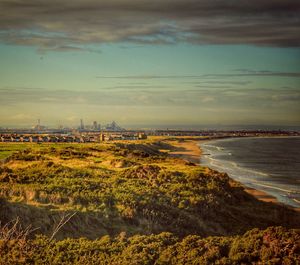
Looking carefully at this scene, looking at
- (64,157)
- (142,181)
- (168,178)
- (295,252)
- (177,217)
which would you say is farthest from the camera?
(64,157)

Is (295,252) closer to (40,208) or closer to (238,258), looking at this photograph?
(238,258)

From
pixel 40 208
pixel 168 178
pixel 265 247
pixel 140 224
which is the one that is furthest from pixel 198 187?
pixel 265 247

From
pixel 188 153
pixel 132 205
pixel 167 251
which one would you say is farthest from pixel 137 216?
pixel 188 153

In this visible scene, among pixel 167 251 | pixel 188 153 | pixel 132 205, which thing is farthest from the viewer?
pixel 188 153

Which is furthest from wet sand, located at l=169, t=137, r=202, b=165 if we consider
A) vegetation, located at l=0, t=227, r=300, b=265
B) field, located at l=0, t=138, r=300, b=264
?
vegetation, located at l=0, t=227, r=300, b=265

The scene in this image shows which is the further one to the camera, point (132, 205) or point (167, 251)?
point (132, 205)

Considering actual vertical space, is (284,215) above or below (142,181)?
below

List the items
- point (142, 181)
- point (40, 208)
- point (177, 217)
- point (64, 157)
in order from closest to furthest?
point (40, 208) → point (177, 217) → point (142, 181) → point (64, 157)

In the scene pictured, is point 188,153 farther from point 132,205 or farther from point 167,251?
point 167,251

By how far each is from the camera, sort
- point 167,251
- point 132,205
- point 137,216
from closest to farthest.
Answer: point 167,251
point 137,216
point 132,205
